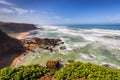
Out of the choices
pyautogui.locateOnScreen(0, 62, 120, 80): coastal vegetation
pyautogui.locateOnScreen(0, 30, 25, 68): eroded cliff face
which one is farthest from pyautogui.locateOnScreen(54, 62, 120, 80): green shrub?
pyautogui.locateOnScreen(0, 30, 25, 68): eroded cliff face

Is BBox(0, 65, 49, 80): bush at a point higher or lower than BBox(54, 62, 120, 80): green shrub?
lower

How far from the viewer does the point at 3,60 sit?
2145 centimetres

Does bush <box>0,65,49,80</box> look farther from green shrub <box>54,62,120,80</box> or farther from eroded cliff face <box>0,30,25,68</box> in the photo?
eroded cliff face <box>0,30,25,68</box>

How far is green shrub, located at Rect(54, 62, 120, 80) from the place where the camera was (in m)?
6.70

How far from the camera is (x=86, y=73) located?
7.01m

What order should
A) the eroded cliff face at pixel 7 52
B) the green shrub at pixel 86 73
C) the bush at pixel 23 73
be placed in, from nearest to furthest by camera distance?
the green shrub at pixel 86 73 → the bush at pixel 23 73 → the eroded cliff face at pixel 7 52

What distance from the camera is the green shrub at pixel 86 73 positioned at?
6.70 m

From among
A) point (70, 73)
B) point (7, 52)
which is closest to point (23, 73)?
point (70, 73)

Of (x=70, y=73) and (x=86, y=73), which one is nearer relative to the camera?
(x=86, y=73)

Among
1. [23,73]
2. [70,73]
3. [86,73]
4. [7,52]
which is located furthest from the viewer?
[7,52]

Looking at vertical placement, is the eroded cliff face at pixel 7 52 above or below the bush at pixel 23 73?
below

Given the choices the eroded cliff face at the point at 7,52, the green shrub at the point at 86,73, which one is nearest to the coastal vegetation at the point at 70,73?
the green shrub at the point at 86,73

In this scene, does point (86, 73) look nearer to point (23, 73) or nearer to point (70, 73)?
point (70, 73)

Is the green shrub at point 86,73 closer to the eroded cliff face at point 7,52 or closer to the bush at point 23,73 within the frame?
the bush at point 23,73
